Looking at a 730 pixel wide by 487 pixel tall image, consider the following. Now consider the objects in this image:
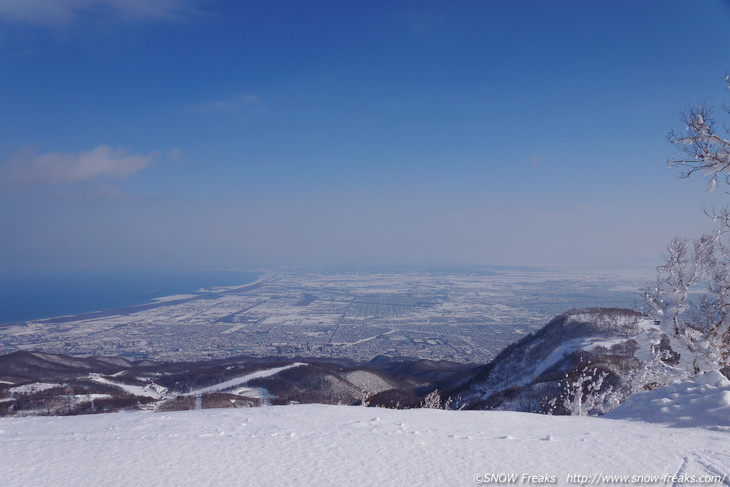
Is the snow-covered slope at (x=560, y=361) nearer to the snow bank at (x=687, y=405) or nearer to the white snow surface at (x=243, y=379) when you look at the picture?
the snow bank at (x=687, y=405)

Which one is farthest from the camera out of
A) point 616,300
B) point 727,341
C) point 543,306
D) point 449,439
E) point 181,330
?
point 543,306

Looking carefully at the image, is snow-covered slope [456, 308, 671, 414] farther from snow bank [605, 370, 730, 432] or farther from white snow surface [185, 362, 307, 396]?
white snow surface [185, 362, 307, 396]

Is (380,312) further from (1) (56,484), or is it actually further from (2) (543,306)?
(1) (56,484)

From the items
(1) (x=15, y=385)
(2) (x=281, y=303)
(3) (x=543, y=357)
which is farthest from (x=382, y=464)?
(2) (x=281, y=303)

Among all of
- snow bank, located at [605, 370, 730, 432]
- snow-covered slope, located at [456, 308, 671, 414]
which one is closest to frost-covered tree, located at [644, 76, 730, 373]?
snow bank, located at [605, 370, 730, 432]

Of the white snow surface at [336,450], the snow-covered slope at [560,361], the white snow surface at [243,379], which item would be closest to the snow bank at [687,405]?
the white snow surface at [336,450]

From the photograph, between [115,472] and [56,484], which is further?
[115,472]

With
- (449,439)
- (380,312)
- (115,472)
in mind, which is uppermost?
(115,472)
